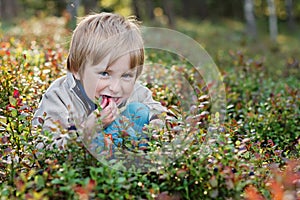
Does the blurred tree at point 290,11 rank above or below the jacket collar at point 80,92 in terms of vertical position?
below

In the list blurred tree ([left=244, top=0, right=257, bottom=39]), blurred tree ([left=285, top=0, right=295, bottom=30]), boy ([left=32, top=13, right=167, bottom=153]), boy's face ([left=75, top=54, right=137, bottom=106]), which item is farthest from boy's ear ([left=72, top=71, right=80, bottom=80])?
blurred tree ([left=285, top=0, right=295, bottom=30])

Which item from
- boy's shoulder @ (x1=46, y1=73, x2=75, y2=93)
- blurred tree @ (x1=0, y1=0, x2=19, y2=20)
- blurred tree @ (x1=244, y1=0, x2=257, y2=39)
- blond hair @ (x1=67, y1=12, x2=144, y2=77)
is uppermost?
blond hair @ (x1=67, y1=12, x2=144, y2=77)

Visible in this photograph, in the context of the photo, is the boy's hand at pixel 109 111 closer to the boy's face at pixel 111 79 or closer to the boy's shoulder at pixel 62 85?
the boy's face at pixel 111 79

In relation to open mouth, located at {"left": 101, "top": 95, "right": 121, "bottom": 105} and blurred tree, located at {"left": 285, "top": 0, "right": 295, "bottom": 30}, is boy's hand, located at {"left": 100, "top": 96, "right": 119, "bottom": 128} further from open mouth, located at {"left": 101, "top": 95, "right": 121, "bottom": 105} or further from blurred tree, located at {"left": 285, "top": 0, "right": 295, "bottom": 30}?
blurred tree, located at {"left": 285, "top": 0, "right": 295, "bottom": 30}

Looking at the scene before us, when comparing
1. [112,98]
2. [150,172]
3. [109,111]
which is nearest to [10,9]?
[112,98]

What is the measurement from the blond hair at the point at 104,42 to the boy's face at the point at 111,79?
39 millimetres

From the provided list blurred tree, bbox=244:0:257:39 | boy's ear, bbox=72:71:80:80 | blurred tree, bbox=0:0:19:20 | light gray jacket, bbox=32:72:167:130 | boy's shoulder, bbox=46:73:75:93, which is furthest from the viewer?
blurred tree, bbox=244:0:257:39

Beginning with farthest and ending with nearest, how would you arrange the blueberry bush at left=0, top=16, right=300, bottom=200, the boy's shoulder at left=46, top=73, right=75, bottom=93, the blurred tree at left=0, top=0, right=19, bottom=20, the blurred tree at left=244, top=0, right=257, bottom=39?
the blurred tree at left=244, top=0, right=257, bottom=39 < the blurred tree at left=0, top=0, right=19, bottom=20 < the boy's shoulder at left=46, top=73, right=75, bottom=93 < the blueberry bush at left=0, top=16, right=300, bottom=200

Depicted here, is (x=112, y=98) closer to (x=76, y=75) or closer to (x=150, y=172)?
(x=76, y=75)

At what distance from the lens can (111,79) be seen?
136 inches

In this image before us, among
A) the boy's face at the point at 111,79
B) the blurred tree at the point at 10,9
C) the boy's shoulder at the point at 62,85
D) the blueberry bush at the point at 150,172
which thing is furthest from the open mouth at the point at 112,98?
the blurred tree at the point at 10,9

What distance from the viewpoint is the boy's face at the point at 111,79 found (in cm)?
346

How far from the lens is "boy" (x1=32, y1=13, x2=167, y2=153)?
11.3 feet

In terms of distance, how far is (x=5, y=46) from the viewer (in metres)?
5.31
